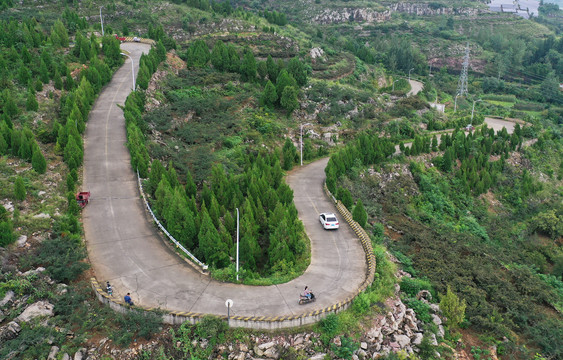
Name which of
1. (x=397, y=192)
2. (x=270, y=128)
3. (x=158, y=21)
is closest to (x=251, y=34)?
(x=158, y=21)

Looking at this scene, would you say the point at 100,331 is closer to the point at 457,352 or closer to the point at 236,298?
the point at 236,298

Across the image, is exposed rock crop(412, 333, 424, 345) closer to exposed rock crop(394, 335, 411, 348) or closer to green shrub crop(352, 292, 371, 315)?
exposed rock crop(394, 335, 411, 348)

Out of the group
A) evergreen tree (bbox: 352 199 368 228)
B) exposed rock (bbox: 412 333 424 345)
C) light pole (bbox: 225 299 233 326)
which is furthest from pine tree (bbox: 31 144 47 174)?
exposed rock (bbox: 412 333 424 345)

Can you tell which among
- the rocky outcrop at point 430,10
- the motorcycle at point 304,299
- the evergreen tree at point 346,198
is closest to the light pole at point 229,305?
the motorcycle at point 304,299

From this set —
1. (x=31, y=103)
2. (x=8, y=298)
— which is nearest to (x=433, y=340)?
(x=8, y=298)

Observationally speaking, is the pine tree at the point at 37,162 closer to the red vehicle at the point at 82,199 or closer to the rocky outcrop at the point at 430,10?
the red vehicle at the point at 82,199

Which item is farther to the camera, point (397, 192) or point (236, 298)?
point (397, 192)

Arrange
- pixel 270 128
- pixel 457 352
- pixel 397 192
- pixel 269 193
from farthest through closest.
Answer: pixel 270 128 < pixel 397 192 < pixel 269 193 < pixel 457 352

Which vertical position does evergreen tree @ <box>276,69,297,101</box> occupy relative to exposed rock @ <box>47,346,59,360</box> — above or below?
Result: above
